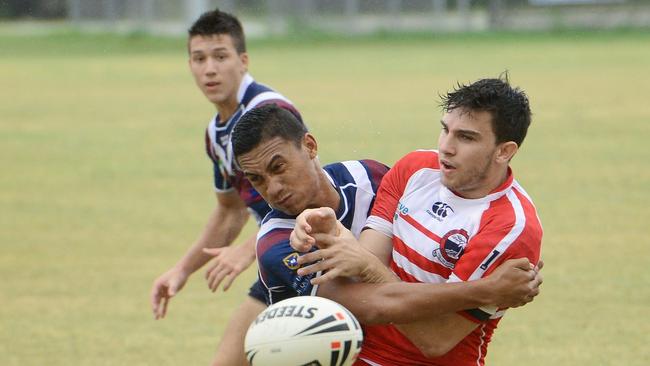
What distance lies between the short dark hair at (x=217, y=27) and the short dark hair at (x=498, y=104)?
11.9 feet

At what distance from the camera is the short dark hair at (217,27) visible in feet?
27.2

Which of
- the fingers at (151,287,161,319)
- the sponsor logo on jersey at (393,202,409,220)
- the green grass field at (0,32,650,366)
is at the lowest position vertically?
the green grass field at (0,32,650,366)

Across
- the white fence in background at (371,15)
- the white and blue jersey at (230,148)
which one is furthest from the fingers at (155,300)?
the white fence in background at (371,15)

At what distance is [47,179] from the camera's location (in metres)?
16.9

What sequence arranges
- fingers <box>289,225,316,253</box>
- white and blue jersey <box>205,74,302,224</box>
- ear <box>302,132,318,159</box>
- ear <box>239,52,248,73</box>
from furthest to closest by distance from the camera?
ear <box>239,52,248,73</box> → white and blue jersey <box>205,74,302,224</box> → ear <box>302,132,318,159</box> → fingers <box>289,225,316,253</box>

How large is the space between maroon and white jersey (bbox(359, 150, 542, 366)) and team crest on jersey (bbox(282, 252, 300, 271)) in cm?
44

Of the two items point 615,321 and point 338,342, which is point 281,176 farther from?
point 615,321

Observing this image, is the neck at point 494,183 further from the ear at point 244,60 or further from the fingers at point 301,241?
the ear at point 244,60

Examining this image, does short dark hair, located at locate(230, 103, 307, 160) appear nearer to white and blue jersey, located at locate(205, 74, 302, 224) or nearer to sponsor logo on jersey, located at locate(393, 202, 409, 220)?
sponsor logo on jersey, located at locate(393, 202, 409, 220)

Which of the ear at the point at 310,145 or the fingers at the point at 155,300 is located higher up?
the ear at the point at 310,145

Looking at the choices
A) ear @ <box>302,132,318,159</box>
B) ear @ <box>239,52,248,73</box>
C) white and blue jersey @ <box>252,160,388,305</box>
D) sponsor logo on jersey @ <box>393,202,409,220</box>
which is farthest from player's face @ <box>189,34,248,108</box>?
sponsor logo on jersey @ <box>393,202,409,220</box>

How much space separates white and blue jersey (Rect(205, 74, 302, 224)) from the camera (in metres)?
7.43

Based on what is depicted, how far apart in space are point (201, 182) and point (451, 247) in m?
11.5

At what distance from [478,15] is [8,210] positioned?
3927 centimetres
